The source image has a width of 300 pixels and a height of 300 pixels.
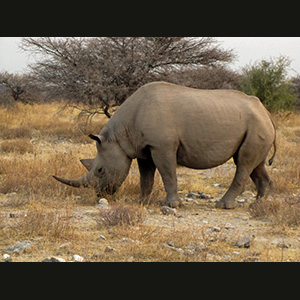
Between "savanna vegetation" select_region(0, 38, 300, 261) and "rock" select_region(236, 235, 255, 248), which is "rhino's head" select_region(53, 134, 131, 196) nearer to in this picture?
"savanna vegetation" select_region(0, 38, 300, 261)

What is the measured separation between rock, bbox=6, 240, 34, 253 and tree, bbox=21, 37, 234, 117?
37.4 feet

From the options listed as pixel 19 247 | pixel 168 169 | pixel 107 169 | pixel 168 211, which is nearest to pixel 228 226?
pixel 168 211

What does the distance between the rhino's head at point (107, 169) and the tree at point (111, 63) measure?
8.75 m

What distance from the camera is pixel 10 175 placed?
853 centimetres

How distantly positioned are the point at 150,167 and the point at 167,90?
133 centimetres

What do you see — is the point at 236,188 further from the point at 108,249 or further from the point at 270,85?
the point at 270,85

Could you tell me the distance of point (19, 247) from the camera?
16.2 ft

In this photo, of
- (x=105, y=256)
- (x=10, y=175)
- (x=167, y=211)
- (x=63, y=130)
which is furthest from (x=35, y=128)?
(x=105, y=256)

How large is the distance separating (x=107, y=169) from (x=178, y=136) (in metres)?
1.22

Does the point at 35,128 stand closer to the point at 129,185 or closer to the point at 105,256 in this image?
the point at 129,185

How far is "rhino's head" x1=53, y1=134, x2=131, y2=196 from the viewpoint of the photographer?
748 centimetres

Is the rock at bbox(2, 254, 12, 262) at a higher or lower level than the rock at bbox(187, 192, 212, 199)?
higher

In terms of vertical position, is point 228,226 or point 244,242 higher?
point 244,242

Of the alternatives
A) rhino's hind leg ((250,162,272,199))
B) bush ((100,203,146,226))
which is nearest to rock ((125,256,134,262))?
bush ((100,203,146,226))
